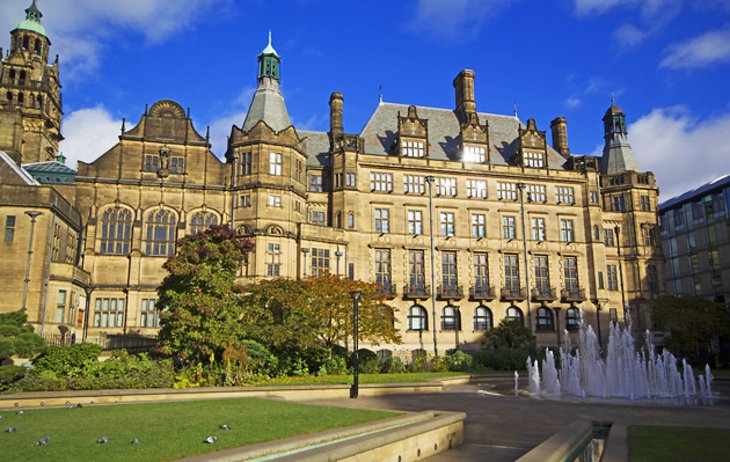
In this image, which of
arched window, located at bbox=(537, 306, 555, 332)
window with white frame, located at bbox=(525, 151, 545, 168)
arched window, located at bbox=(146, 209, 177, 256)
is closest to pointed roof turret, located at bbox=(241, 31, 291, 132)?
arched window, located at bbox=(146, 209, 177, 256)

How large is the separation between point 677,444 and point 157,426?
1075 cm

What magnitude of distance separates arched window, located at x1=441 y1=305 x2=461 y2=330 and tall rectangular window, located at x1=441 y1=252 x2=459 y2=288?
210 centimetres

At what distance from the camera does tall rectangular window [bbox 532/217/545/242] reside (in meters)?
52.8

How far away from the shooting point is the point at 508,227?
52344mm

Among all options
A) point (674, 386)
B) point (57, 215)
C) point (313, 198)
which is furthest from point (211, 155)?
point (674, 386)

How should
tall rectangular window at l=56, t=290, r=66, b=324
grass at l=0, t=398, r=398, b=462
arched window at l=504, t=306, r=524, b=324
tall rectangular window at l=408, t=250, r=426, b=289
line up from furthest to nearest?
arched window at l=504, t=306, r=524, b=324 → tall rectangular window at l=408, t=250, r=426, b=289 → tall rectangular window at l=56, t=290, r=66, b=324 → grass at l=0, t=398, r=398, b=462

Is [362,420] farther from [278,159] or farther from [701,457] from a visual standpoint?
[278,159]

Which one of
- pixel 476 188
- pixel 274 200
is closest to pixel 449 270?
pixel 476 188

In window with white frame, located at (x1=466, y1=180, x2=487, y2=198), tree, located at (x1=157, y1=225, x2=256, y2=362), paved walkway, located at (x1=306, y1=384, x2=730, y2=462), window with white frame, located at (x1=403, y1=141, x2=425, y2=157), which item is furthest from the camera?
window with white frame, located at (x1=466, y1=180, x2=487, y2=198)

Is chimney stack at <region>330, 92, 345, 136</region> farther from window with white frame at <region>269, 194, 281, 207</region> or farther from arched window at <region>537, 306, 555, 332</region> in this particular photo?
arched window at <region>537, 306, 555, 332</region>

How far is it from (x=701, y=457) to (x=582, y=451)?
7.48ft

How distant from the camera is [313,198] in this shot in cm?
4844

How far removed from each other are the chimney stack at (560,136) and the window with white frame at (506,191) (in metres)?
10.1

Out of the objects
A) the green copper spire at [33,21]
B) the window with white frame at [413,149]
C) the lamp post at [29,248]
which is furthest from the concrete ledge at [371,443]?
the green copper spire at [33,21]
